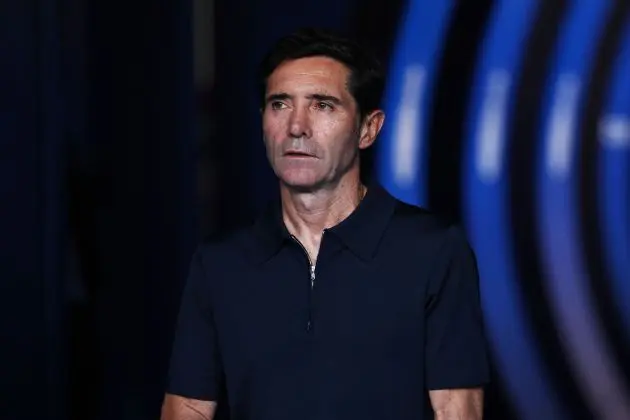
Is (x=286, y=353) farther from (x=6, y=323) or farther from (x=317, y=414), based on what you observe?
(x=6, y=323)

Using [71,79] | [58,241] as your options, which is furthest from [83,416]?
[71,79]

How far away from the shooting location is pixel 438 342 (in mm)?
1147

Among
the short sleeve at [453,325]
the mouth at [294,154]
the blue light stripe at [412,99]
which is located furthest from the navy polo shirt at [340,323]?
the blue light stripe at [412,99]

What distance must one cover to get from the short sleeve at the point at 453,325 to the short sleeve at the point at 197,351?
251mm

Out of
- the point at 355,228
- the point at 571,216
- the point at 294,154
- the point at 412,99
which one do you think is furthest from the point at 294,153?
the point at 571,216

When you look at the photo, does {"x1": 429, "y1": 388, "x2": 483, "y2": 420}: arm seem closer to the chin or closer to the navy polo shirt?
the navy polo shirt

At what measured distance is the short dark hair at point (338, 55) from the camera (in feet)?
3.93

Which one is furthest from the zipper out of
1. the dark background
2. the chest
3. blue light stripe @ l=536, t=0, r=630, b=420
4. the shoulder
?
blue light stripe @ l=536, t=0, r=630, b=420

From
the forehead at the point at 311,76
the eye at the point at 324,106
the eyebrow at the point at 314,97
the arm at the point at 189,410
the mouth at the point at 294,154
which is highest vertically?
the forehead at the point at 311,76

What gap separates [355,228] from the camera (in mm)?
1191

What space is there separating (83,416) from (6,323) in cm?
23

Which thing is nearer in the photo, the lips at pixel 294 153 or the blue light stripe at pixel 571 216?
the lips at pixel 294 153

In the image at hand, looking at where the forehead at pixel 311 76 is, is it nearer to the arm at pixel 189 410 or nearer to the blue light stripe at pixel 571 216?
the arm at pixel 189 410

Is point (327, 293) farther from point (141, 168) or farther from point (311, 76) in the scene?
point (141, 168)
